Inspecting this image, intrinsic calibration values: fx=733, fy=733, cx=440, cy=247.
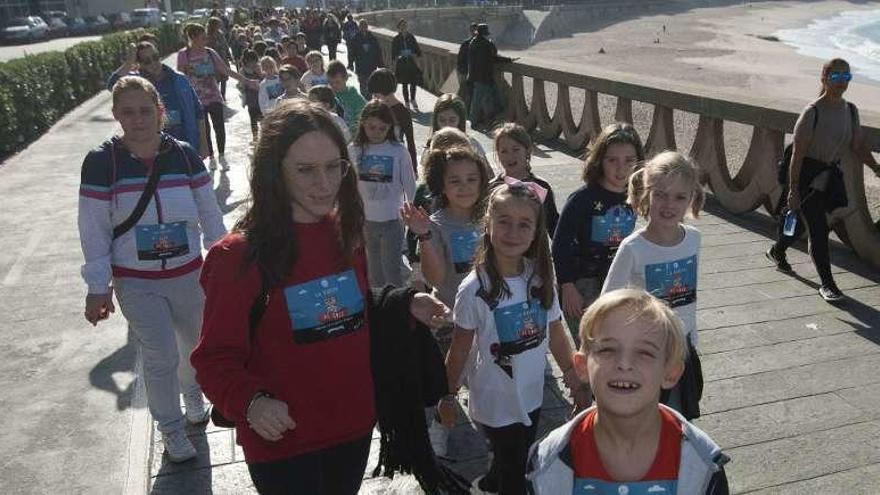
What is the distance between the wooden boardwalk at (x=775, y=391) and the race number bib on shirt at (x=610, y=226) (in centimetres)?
105

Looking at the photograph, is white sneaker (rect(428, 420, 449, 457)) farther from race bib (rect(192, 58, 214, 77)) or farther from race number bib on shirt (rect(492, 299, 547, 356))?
race bib (rect(192, 58, 214, 77))

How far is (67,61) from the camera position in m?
18.3

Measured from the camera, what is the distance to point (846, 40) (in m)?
56.2

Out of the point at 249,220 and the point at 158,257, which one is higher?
the point at 249,220

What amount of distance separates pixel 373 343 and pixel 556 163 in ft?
27.3

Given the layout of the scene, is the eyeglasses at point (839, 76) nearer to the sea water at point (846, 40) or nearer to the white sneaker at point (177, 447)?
the white sneaker at point (177, 447)

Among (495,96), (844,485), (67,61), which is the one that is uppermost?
(67,61)

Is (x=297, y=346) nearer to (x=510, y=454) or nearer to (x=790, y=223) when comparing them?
(x=510, y=454)

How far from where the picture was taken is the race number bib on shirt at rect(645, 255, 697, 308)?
337cm

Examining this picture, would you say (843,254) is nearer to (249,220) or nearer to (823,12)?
(249,220)

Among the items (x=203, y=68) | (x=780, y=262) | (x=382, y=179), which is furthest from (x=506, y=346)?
(x=203, y=68)

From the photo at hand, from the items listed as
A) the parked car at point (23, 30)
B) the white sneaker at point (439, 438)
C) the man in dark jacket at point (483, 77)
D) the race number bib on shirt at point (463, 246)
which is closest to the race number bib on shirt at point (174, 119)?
the race number bib on shirt at point (463, 246)

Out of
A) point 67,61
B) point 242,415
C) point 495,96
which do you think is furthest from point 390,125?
point 67,61

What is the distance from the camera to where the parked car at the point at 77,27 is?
50938 mm
